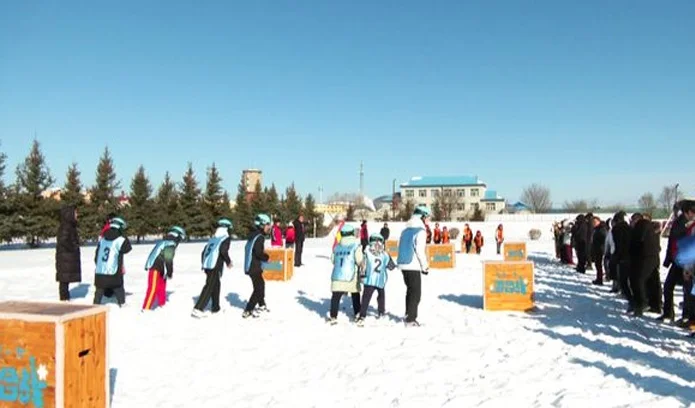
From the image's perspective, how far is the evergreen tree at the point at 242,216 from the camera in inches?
2186

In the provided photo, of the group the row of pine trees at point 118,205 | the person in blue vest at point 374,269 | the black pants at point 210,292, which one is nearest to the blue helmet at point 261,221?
the black pants at point 210,292

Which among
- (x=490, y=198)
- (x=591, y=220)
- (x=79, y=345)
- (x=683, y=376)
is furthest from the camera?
(x=490, y=198)

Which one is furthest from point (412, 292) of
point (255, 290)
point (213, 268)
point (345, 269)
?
point (213, 268)

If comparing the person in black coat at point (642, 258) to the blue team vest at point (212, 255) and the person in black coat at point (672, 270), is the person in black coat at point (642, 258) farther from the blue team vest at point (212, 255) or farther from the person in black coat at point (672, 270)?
the blue team vest at point (212, 255)

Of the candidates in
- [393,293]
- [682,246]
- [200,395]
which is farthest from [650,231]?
[200,395]

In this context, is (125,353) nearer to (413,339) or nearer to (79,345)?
(79,345)

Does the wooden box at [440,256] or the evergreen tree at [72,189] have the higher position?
the evergreen tree at [72,189]

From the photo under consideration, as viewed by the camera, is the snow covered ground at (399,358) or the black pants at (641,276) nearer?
the snow covered ground at (399,358)

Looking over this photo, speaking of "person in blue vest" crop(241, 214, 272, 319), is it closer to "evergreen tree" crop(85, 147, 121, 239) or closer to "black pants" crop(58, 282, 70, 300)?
"black pants" crop(58, 282, 70, 300)

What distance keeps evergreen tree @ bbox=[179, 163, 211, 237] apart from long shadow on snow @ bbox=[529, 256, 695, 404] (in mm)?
37596

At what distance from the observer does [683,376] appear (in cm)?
566

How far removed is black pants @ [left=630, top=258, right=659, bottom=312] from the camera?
30.4ft

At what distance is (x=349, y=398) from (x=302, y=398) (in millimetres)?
428

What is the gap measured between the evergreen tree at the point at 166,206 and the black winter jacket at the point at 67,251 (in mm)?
36005
